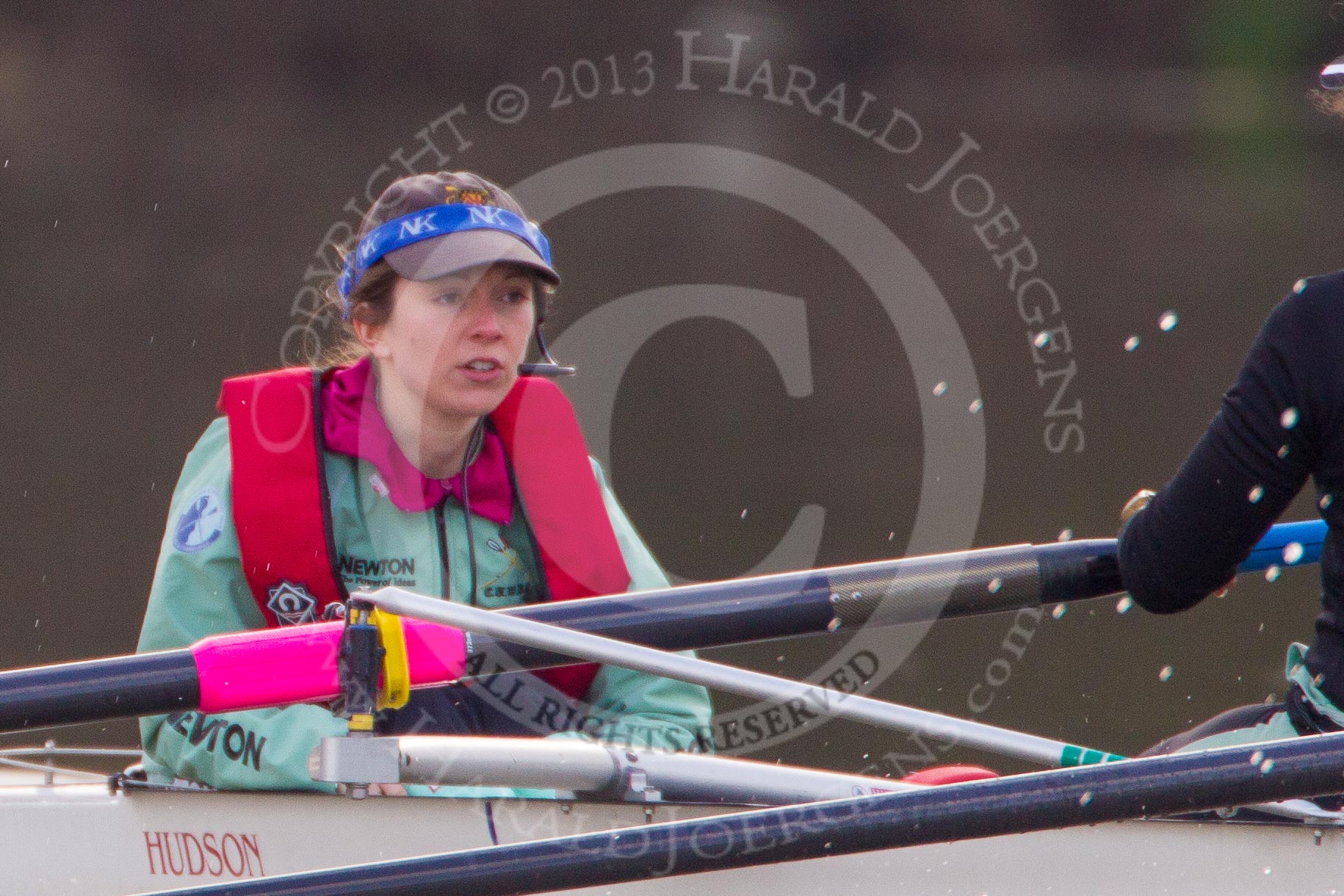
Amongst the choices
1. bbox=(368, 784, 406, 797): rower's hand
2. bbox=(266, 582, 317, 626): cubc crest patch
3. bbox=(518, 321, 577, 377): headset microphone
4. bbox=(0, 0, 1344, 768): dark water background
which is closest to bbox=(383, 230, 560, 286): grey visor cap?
bbox=(518, 321, 577, 377): headset microphone

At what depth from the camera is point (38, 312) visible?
25.2ft

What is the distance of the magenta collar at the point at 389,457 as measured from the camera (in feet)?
7.54

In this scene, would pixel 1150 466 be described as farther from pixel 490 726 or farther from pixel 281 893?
pixel 281 893

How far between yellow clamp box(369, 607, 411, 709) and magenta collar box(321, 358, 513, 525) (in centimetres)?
44

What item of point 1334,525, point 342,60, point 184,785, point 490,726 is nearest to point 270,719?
point 184,785

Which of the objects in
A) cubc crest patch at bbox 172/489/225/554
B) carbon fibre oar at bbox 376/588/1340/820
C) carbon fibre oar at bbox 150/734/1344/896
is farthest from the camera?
cubc crest patch at bbox 172/489/225/554

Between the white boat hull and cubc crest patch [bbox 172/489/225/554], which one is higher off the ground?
cubc crest patch [bbox 172/489/225/554]

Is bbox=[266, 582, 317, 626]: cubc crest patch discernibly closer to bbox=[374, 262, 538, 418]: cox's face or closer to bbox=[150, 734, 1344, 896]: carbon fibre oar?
bbox=[374, 262, 538, 418]: cox's face

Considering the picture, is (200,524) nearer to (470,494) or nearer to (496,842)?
(470,494)

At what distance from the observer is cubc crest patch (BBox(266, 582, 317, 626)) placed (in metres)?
2.23

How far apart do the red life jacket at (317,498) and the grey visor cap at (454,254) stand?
0.22m

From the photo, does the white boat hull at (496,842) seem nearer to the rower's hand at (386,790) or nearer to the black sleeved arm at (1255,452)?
the rower's hand at (386,790)

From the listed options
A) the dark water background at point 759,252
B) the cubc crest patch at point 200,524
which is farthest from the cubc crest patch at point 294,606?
the dark water background at point 759,252

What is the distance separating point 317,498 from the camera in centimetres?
223
